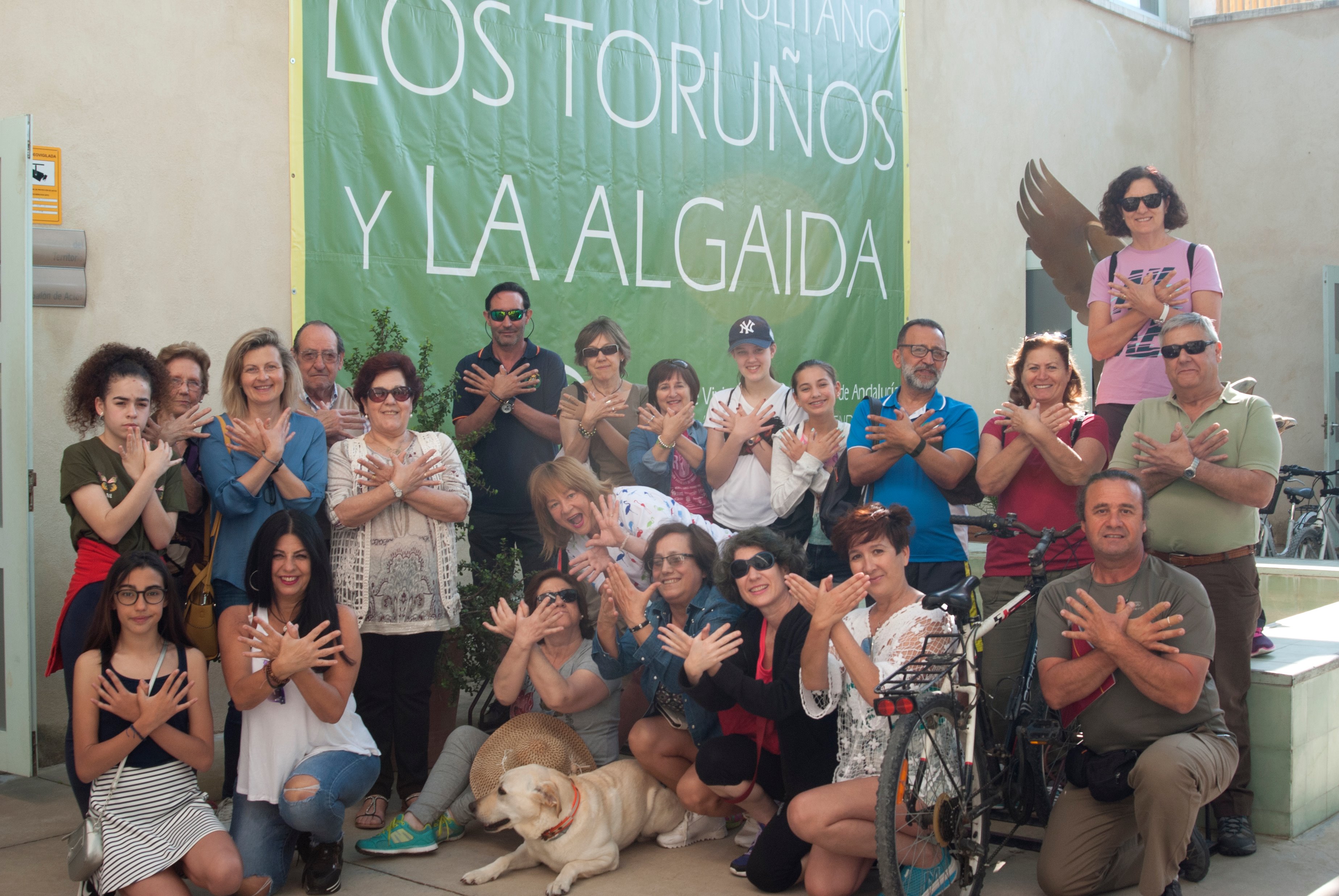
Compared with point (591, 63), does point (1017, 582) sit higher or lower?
lower

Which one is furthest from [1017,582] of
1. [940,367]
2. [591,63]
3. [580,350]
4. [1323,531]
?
[1323,531]

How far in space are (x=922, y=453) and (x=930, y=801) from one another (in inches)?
54.4

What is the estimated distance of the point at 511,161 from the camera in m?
6.16

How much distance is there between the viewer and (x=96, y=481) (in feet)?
12.7

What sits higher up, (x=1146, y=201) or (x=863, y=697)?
(x=1146, y=201)

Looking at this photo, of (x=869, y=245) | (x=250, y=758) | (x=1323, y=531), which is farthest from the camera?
(x=1323, y=531)

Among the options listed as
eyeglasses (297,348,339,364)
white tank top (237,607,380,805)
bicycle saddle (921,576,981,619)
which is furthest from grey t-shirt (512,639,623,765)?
eyeglasses (297,348,339,364)

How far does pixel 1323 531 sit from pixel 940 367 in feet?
19.9

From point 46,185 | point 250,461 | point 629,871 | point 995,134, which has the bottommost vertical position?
point 629,871

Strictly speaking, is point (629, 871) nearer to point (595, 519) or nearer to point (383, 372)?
point (595, 519)

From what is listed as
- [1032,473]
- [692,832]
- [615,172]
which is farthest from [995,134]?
[692,832]

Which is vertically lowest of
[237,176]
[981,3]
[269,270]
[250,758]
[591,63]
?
[250,758]

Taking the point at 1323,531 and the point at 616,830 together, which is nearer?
the point at 616,830

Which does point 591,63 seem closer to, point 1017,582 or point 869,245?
point 869,245
